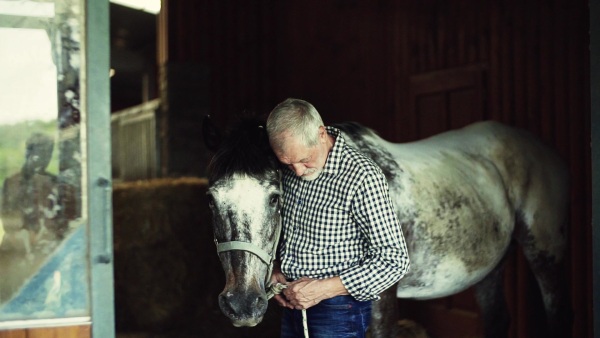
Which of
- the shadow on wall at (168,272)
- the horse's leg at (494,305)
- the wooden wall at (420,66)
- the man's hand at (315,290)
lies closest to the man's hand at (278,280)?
the man's hand at (315,290)

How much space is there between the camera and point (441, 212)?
3.47 metres

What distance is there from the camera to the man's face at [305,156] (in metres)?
2.29

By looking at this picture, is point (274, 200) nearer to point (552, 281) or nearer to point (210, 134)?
point (210, 134)

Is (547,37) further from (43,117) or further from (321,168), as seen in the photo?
(43,117)

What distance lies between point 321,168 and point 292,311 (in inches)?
24.5

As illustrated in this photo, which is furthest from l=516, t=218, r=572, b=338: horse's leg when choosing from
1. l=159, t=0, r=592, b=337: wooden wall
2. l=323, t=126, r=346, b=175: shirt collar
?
l=323, t=126, r=346, b=175: shirt collar

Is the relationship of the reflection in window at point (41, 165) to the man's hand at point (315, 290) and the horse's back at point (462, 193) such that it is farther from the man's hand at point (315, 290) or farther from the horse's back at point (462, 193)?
the horse's back at point (462, 193)

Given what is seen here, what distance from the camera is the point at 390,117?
616 cm

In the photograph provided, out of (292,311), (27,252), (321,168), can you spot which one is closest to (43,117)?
(27,252)

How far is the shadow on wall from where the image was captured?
461cm

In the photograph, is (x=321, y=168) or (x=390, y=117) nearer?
(x=321, y=168)

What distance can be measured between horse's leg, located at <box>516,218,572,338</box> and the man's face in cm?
228

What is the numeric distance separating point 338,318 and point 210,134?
3.45ft

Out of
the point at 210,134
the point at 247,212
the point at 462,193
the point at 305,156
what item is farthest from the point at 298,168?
the point at 462,193
